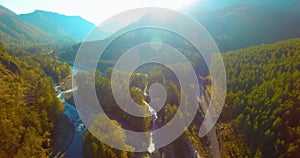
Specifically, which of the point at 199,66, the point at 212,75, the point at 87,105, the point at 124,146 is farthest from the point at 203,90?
the point at 124,146

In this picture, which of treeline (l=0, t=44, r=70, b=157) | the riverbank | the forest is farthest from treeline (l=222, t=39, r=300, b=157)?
treeline (l=0, t=44, r=70, b=157)

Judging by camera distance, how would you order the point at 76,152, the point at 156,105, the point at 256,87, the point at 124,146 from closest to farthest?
1. the point at 124,146
2. the point at 76,152
3. the point at 256,87
4. the point at 156,105

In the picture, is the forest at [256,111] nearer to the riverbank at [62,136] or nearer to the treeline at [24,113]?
the riverbank at [62,136]

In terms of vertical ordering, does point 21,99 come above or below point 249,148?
above

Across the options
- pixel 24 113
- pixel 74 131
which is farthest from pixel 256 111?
pixel 24 113

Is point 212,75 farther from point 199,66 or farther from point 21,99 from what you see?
point 21,99

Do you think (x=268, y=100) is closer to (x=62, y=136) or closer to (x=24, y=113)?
(x=62, y=136)
